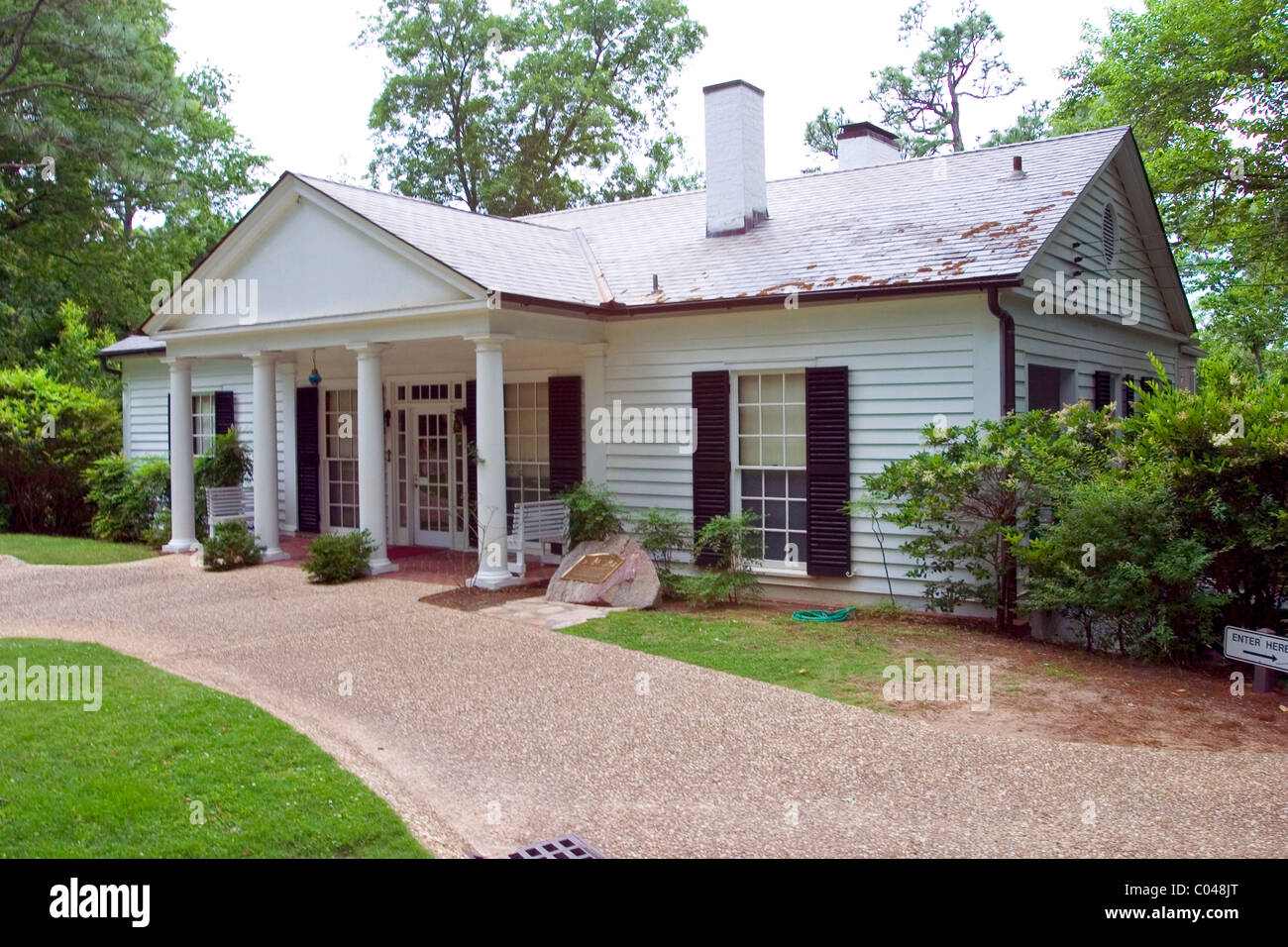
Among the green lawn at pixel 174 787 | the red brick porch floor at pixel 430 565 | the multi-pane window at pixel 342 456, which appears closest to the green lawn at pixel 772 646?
the red brick porch floor at pixel 430 565

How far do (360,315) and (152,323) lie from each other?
4436mm

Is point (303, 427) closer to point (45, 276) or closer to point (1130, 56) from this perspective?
point (45, 276)

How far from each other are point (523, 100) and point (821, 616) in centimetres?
2582

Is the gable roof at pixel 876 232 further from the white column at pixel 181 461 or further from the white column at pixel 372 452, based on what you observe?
the white column at pixel 181 461

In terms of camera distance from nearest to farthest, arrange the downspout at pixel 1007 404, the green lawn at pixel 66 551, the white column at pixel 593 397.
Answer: the downspout at pixel 1007 404 → the white column at pixel 593 397 → the green lawn at pixel 66 551

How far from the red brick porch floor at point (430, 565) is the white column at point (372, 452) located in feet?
1.43

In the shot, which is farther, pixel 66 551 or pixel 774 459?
pixel 66 551

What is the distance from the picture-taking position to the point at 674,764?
6.16 m

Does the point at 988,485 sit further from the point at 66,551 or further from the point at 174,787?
the point at 66,551

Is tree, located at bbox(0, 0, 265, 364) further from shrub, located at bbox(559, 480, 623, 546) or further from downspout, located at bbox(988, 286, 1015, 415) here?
downspout, located at bbox(988, 286, 1015, 415)

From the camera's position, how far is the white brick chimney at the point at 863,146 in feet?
52.6

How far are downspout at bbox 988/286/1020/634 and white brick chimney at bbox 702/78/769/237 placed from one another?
453 centimetres

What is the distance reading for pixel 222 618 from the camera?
10.6 meters

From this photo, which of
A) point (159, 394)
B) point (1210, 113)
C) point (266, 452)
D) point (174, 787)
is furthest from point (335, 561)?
point (1210, 113)
